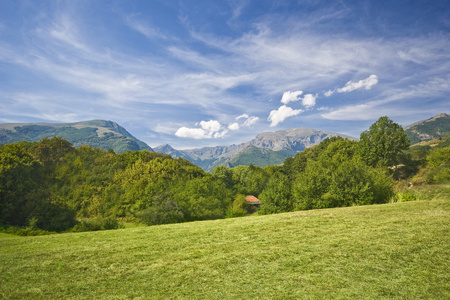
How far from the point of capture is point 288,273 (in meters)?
6.95

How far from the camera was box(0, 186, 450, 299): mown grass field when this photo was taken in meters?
5.97

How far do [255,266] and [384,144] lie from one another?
59727 millimetres

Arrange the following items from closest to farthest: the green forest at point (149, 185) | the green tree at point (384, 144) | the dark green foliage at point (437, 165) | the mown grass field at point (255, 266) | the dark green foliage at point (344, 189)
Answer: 1. the mown grass field at point (255, 266)
2. the dark green foliage at point (344, 189)
3. the green forest at point (149, 185)
4. the dark green foliage at point (437, 165)
5. the green tree at point (384, 144)

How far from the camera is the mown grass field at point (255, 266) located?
5969mm

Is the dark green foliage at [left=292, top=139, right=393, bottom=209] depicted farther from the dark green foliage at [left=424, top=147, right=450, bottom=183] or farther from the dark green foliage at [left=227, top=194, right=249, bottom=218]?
the dark green foliage at [left=424, top=147, right=450, bottom=183]

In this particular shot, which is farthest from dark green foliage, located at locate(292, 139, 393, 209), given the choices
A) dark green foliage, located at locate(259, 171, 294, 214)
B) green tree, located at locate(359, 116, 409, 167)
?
green tree, located at locate(359, 116, 409, 167)

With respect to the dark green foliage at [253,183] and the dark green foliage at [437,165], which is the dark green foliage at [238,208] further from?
the dark green foliage at [437,165]

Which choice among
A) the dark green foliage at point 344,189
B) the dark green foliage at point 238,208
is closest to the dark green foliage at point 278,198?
the dark green foliage at point 344,189

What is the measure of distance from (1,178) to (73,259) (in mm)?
36101

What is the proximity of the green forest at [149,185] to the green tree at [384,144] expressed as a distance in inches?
8.0

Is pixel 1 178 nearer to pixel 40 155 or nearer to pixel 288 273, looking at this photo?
pixel 40 155

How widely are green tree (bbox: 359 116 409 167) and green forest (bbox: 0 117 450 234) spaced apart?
0.67 feet

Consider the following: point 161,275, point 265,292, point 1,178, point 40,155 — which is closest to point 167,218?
point 1,178

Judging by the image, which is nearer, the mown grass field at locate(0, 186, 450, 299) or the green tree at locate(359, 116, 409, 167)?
the mown grass field at locate(0, 186, 450, 299)
